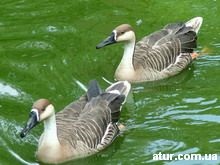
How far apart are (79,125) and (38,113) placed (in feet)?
2.98

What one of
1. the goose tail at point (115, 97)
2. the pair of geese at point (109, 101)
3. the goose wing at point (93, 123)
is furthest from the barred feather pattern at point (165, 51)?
the goose wing at point (93, 123)

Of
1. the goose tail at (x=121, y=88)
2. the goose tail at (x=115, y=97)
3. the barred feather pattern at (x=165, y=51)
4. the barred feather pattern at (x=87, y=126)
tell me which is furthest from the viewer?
the barred feather pattern at (x=165, y=51)

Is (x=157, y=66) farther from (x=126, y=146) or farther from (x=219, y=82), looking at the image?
(x=126, y=146)

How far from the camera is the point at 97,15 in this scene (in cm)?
1575

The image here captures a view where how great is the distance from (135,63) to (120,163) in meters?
3.34

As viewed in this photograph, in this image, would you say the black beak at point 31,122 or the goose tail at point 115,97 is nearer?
the black beak at point 31,122

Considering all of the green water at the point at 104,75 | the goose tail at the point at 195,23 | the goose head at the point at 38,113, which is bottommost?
the green water at the point at 104,75

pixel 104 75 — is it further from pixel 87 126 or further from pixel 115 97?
pixel 87 126

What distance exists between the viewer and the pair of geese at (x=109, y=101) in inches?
396

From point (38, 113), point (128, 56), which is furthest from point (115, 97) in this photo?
point (128, 56)

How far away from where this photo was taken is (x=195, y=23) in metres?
14.1

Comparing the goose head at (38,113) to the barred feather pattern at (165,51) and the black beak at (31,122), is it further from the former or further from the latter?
the barred feather pattern at (165,51)

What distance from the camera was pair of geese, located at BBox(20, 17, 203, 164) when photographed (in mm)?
10062

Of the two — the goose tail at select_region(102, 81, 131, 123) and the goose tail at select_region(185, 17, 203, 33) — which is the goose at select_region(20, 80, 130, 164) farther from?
the goose tail at select_region(185, 17, 203, 33)
